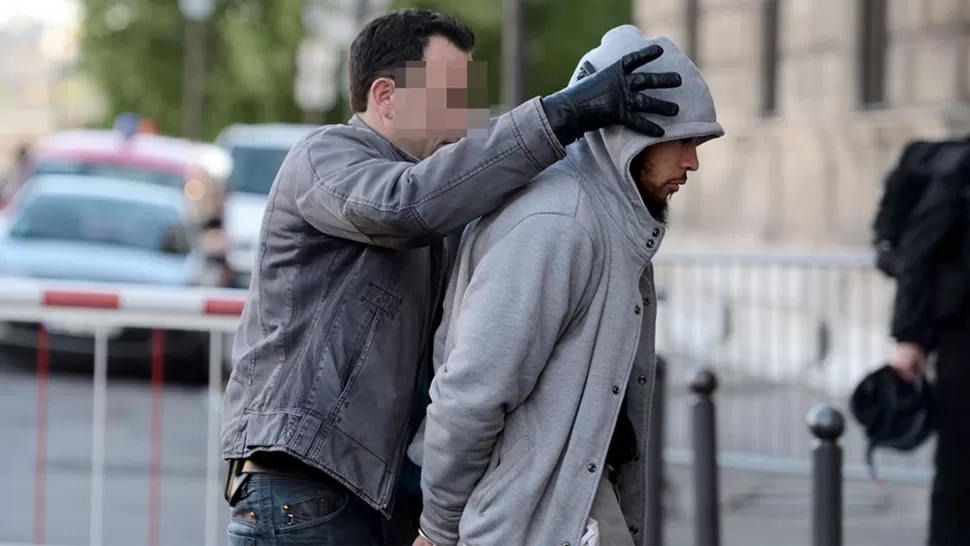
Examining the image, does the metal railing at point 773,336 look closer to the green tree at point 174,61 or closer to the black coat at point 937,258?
the black coat at point 937,258

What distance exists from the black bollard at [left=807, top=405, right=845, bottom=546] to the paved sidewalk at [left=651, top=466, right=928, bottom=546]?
2.63 metres

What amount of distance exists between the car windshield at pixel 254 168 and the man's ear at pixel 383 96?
15.0 metres

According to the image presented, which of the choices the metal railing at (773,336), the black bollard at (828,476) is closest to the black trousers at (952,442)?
the black bollard at (828,476)

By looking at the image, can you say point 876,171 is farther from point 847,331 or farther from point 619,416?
point 619,416

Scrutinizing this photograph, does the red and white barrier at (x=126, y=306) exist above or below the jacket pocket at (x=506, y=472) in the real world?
above

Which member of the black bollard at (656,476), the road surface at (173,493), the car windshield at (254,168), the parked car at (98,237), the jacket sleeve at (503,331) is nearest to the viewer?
the jacket sleeve at (503,331)

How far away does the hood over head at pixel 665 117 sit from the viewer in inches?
115

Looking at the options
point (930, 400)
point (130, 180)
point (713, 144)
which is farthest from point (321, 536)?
point (130, 180)

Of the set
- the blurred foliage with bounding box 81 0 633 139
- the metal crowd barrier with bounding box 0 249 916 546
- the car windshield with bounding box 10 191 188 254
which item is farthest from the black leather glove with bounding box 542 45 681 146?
the blurred foliage with bounding box 81 0 633 139

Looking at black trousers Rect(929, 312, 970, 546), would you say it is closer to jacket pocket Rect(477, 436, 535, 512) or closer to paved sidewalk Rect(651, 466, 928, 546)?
paved sidewalk Rect(651, 466, 928, 546)

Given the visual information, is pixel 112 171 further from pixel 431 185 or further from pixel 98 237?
pixel 431 185

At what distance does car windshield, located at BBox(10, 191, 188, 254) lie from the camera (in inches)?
599

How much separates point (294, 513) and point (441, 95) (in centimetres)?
79

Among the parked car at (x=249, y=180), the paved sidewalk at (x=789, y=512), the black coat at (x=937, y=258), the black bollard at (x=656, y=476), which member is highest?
the parked car at (x=249, y=180)
